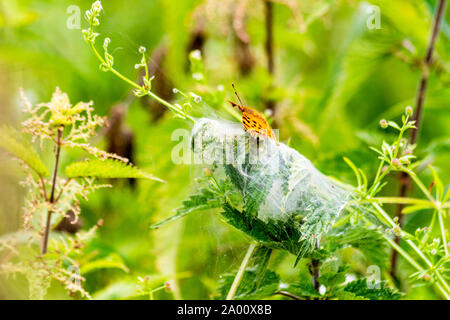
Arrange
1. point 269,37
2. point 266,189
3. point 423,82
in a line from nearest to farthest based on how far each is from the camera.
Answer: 1. point 266,189
2. point 423,82
3. point 269,37

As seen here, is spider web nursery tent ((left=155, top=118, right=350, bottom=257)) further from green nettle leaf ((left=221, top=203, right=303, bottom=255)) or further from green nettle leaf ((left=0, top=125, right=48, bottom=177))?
green nettle leaf ((left=0, top=125, right=48, bottom=177))

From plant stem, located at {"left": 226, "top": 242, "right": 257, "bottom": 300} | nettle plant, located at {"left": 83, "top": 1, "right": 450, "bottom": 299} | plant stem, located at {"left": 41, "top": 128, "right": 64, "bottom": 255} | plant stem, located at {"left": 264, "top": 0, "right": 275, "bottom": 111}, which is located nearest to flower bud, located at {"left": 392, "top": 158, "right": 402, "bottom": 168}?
nettle plant, located at {"left": 83, "top": 1, "right": 450, "bottom": 299}

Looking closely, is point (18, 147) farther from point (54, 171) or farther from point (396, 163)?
point (396, 163)

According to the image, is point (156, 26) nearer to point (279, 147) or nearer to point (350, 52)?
point (350, 52)

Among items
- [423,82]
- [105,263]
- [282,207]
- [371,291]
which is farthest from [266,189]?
[423,82]

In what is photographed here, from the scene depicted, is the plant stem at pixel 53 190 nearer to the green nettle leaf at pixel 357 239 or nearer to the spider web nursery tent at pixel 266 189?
the spider web nursery tent at pixel 266 189
